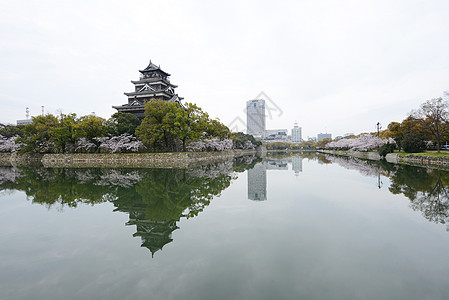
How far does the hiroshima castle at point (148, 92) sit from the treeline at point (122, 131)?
371 centimetres

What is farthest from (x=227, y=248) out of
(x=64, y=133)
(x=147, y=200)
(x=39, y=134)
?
(x=39, y=134)

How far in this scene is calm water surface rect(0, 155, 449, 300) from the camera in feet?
11.0

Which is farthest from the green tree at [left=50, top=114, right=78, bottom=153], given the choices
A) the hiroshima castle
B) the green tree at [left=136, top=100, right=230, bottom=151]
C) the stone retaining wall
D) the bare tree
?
the bare tree

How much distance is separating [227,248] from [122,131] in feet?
97.0

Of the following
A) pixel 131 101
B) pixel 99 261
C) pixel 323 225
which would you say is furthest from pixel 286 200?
pixel 131 101

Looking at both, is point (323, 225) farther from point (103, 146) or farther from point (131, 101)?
point (131, 101)

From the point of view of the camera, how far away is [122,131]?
30.1m

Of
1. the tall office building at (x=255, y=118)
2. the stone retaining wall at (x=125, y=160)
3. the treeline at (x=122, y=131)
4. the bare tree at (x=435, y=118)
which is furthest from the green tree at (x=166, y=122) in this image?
the tall office building at (x=255, y=118)

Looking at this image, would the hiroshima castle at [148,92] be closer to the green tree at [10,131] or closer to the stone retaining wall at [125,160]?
the stone retaining wall at [125,160]

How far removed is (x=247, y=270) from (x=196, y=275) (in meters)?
0.90

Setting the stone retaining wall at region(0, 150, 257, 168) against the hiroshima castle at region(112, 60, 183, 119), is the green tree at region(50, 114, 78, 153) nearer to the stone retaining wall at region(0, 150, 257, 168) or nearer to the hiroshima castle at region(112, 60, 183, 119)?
the stone retaining wall at region(0, 150, 257, 168)

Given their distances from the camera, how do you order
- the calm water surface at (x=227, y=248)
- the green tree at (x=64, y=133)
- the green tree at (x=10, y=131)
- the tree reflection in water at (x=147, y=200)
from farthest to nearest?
the green tree at (x=10, y=131) → the green tree at (x=64, y=133) → the tree reflection in water at (x=147, y=200) → the calm water surface at (x=227, y=248)

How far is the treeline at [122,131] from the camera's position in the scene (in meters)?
27.3

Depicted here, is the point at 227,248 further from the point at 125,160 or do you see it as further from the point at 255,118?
the point at 255,118
